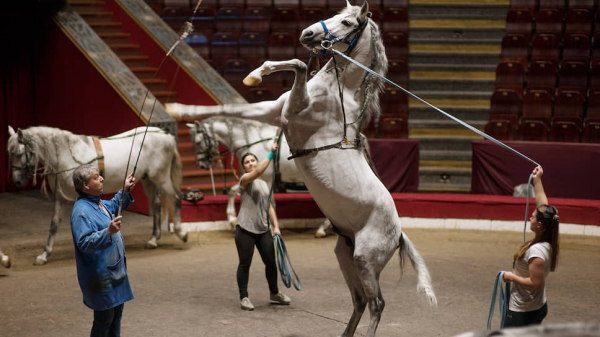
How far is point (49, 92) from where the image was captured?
38.3 ft

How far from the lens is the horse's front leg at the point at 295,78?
3.78m

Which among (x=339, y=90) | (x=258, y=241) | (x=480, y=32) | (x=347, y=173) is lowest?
(x=258, y=241)

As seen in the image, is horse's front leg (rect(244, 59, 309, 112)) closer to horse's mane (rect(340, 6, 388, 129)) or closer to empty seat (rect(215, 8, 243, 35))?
horse's mane (rect(340, 6, 388, 129))

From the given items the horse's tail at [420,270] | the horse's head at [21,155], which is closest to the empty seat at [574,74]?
the horse's tail at [420,270]

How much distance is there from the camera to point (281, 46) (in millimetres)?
13109

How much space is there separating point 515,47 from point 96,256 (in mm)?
10882

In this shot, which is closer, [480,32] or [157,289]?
[157,289]

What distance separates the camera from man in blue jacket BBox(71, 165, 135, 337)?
378 cm

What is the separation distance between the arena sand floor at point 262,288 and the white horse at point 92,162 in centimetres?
55

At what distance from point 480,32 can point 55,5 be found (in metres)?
8.49

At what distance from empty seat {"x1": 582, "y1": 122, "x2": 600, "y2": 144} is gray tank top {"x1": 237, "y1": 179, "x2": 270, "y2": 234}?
6.63 m

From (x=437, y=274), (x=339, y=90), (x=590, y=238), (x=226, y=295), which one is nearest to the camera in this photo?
(x=339, y=90)

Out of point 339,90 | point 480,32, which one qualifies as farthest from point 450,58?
point 339,90

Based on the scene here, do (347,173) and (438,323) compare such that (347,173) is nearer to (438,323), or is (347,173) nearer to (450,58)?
(438,323)
